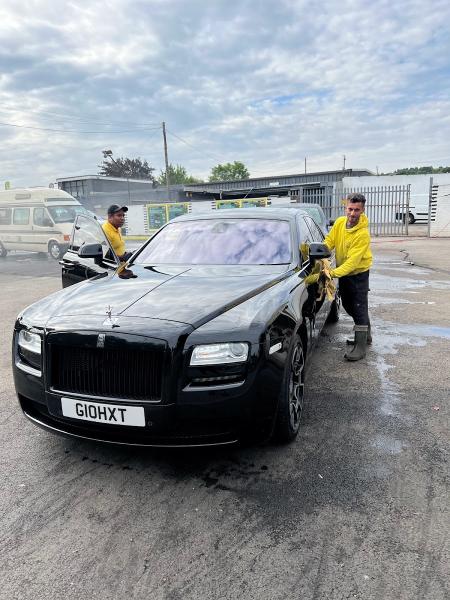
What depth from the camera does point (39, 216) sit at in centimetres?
1708

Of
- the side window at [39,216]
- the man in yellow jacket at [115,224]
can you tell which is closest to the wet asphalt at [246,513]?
the man in yellow jacket at [115,224]

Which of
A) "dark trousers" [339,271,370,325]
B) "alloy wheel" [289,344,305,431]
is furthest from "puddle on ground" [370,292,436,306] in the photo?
"alloy wheel" [289,344,305,431]

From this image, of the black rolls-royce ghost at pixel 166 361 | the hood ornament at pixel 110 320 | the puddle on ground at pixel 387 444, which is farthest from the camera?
the puddle on ground at pixel 387 444

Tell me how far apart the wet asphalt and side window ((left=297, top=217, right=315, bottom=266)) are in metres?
1.22

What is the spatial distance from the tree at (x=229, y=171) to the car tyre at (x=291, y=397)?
89.4 metres

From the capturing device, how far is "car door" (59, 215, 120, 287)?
4.78m

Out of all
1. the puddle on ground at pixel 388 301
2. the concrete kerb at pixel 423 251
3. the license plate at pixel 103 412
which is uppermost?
the license plate at pixel 103 412

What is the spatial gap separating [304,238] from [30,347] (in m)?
2.68

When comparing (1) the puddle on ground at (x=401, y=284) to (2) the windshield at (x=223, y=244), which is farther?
(1) the puddle on ground at (x=401, y=284)

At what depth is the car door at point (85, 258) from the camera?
4777mm

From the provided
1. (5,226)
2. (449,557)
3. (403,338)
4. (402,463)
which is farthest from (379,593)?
(5,226)

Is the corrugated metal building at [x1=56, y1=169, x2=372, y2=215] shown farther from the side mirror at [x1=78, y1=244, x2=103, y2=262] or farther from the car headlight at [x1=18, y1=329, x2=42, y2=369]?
the car headlight at [x1=18, y1=329, x2=42, y2=369]

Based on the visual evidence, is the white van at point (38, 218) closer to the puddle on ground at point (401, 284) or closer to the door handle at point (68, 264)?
the puddle on ground at point (401, 284)

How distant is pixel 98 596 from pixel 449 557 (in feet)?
5.06
